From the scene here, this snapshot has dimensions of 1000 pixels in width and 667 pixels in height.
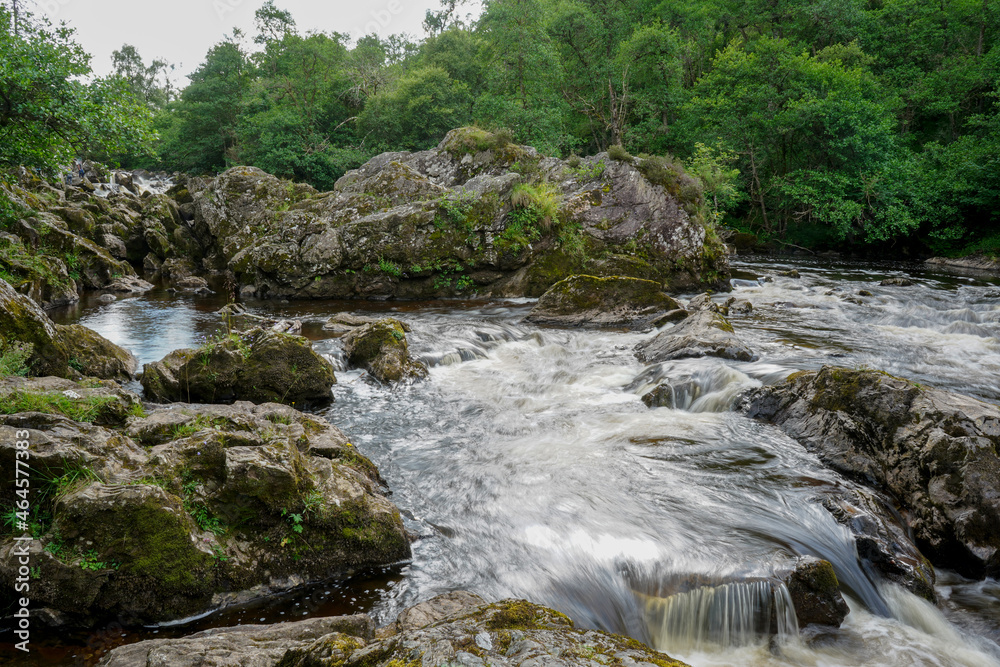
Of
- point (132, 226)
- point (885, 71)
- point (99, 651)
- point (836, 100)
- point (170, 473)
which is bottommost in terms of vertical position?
point (99, 651)

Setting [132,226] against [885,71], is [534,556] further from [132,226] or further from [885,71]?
[885,71]

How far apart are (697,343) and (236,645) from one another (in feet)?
27.0

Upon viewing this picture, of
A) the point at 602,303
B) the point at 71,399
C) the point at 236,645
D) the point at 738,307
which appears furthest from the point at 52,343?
the point at 738,307

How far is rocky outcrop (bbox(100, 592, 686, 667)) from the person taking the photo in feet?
7.41

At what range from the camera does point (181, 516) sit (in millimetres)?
3555

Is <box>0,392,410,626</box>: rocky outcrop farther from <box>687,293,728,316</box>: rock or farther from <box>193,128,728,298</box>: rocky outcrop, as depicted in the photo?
<box>193,128,728,298</box>: rocky outcrop

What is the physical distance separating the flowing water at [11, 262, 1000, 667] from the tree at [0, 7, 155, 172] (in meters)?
3.86

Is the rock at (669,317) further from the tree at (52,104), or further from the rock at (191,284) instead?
the rock at (191,284)

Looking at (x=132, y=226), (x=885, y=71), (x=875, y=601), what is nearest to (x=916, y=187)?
(x=885, y=71)

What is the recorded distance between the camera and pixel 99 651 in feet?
10.0

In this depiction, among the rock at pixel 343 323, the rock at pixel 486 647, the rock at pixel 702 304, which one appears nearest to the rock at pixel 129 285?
the rock at pixel 343 323

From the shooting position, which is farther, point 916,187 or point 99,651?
point 916,187

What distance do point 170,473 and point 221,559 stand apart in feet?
2.52

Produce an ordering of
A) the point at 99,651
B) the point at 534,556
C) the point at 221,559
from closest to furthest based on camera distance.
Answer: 1. the point at 99,651
2. the point at 221,559
3. the point at 534,556
